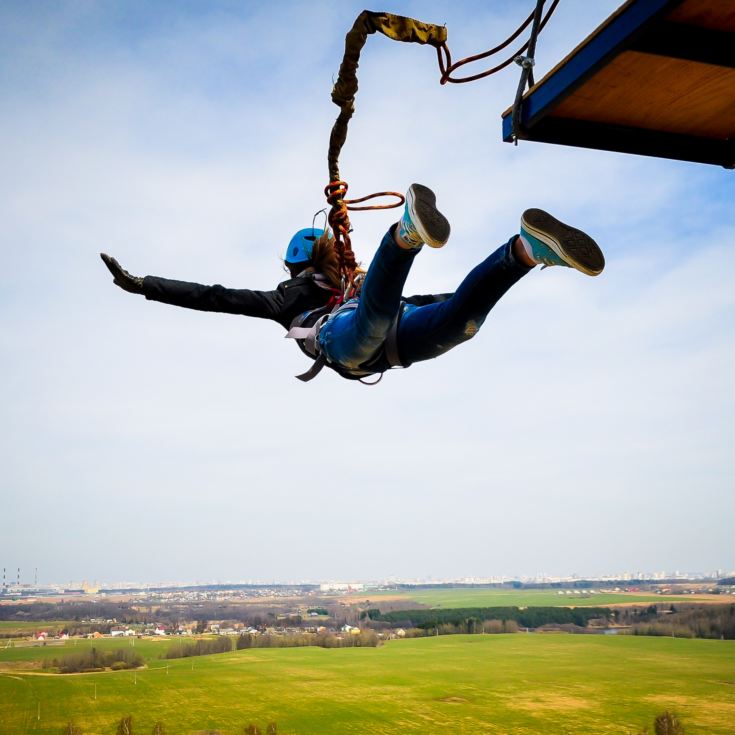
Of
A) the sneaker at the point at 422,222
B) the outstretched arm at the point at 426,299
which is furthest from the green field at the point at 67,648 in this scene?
the sneaker at the point at 422,222

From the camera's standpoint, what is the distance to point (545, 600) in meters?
147

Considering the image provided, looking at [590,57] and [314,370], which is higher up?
[590,57]

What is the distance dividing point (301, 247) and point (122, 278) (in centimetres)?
138

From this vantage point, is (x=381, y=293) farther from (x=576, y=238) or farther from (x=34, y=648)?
(x=34, y=648)

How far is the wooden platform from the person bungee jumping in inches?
20.9

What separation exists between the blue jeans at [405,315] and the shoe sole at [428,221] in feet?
0.85

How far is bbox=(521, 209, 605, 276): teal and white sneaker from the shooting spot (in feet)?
10.3

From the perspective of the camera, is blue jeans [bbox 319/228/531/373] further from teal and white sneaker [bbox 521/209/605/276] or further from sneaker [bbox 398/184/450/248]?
teal and white sneaker [bbox 521/209/605/276]

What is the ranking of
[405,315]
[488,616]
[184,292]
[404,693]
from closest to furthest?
[405,315]
[184,292]
[404,693]
[488,616]

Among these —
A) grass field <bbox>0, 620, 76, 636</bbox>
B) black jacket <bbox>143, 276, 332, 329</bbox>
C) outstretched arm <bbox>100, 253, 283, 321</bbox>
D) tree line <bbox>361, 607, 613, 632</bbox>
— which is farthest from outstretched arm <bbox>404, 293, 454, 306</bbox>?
grass field <bbox>0, 620, 76, 636</bbox>

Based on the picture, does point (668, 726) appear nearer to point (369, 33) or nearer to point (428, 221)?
point (428, 221)

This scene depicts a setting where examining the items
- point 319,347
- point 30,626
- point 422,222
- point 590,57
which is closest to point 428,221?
point 422,222

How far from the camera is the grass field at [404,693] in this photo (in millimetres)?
85875

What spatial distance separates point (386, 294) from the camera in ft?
12.4
